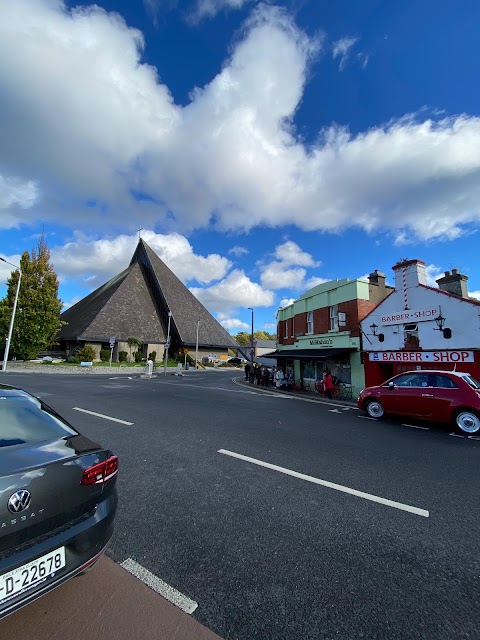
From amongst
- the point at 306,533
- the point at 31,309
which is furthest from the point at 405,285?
the point at 31,309

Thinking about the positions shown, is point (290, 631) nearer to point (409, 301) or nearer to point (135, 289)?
point (409, 301)

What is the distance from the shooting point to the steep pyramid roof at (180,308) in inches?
2072

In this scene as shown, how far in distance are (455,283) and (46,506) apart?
1760 centimetres

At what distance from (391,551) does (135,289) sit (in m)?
57.9

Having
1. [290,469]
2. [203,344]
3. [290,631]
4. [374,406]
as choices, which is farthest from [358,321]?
[203,344]

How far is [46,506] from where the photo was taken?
1.97m

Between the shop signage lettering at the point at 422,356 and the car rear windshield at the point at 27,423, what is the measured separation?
589 inches

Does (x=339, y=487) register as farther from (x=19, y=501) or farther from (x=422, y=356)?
(x=422, y=356)

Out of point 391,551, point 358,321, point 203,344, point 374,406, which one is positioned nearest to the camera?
point 391,551

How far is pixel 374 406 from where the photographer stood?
10305 mm

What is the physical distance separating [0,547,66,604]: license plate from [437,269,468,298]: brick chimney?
680 inches

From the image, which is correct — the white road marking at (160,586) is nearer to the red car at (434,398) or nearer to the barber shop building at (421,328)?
the red car at (434,398)

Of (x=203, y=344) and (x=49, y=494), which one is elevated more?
(x=203, y=344)

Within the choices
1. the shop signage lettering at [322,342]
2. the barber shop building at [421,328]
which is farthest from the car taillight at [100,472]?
the shop signage lettering at [322,342]
